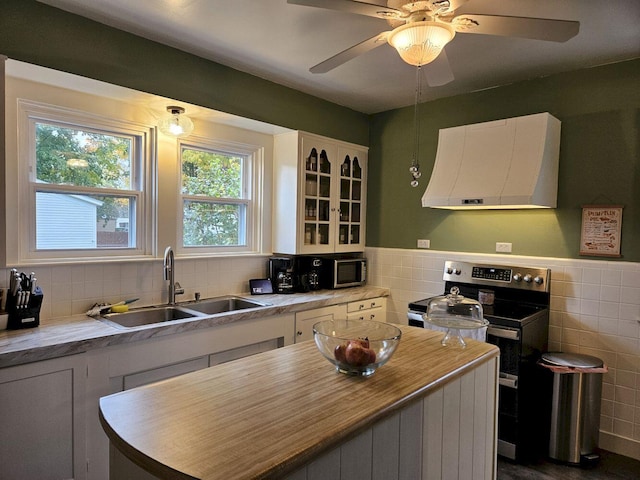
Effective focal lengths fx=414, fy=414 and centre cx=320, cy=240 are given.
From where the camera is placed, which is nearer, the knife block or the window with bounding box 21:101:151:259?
the knife block

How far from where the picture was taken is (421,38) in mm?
1638

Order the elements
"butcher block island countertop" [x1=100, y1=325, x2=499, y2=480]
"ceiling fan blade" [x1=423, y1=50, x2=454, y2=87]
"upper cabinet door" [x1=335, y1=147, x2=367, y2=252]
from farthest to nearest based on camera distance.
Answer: "upper cabinet door" [x1=335, y1=147, x2=367, y2=252] → "ceiling fan blade" [x1=423, y1=50, x2=454, y2=87] → "butcher block island countertop" [x1=100, y1=325, x2=499, y2=480]

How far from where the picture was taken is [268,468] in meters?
0.91

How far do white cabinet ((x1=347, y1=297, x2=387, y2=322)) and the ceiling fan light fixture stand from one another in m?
2.24

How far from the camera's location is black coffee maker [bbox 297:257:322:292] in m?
3.51

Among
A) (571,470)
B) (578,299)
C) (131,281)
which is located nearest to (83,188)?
(131,281)

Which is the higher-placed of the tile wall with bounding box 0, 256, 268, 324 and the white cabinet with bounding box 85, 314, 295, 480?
the tile wall with bounding box 0, 256, 268, 324

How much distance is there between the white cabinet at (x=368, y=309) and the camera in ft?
11.7

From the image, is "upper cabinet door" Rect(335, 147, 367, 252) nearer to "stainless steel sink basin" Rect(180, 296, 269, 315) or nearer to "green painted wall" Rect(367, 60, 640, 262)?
"green painted wall" Rect(367, 60, 640, 262)

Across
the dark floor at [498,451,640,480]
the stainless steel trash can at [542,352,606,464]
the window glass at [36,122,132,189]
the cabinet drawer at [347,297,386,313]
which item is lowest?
the dark floor at [498,451,640,480]

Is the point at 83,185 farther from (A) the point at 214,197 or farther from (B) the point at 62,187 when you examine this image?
(A) the point at 214,197

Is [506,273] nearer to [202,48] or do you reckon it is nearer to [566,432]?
[566,432]

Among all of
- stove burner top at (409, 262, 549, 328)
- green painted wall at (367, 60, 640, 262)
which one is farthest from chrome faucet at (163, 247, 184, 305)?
green painted wall at (367, 60, 640, 262)

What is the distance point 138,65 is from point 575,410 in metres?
3.43
